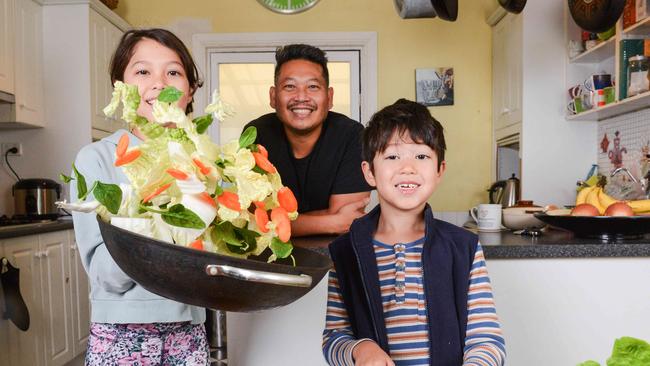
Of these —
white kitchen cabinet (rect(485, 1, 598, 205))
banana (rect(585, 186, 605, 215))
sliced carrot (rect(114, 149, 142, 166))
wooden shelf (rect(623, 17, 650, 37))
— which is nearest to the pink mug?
white kitchen cabinet (rect(485, 1, 598, 205))

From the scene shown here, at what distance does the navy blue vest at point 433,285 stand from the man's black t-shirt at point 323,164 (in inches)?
26.3

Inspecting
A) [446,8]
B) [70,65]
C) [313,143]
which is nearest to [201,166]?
[313,143]

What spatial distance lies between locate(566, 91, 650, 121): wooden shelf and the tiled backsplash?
3 cm

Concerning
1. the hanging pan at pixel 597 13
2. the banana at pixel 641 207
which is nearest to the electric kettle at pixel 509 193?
the hanging pan at pixel 597 13

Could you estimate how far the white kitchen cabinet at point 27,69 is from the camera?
294 cm

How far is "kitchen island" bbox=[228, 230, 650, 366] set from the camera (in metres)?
1.41

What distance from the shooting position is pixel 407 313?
41.8 inches

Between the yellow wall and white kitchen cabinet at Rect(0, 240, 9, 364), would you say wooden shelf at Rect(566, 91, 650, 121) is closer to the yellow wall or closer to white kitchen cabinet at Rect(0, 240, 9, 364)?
the yellow wall

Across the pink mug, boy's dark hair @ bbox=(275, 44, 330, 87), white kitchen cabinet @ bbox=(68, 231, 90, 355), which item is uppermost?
the pink mug

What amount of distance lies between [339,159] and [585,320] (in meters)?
0.84

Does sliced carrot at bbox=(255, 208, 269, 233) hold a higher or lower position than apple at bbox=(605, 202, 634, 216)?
higher

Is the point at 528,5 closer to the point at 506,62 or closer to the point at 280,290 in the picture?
the point at 506,62

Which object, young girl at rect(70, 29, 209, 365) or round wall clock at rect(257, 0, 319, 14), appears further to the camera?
round wall clock at rect(257, 0, 319, 14)

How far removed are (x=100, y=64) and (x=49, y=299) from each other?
1.48 m
